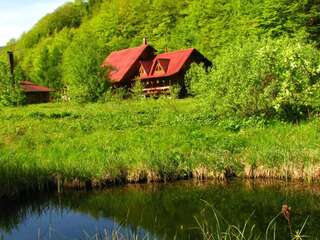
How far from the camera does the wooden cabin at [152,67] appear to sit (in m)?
48.9

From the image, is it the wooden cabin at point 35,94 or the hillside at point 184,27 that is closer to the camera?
the hillside at point 184,27

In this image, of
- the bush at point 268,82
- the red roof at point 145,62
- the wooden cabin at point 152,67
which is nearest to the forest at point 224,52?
the bush at point 268,82

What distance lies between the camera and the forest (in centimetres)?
1967

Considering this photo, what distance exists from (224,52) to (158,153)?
37.0ft

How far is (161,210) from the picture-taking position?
1188 cm

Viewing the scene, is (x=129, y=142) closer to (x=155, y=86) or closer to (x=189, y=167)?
(x=189, y=167)

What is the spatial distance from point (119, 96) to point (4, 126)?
18150 millimetres

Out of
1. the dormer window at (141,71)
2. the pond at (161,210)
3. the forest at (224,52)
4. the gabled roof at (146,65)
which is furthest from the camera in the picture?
the dormer window at (141,71)

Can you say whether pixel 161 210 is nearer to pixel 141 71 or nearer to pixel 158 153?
pixel 158 153

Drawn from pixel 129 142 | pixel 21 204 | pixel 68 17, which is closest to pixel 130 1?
pixel 68 17

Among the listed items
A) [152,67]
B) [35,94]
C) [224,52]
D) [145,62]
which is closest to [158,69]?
[152,67]

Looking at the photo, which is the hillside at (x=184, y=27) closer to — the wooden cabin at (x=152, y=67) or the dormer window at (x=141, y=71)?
the wooden cabin at (x=152, y=67)

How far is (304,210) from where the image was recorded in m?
11.0

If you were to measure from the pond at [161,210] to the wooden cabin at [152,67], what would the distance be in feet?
113
